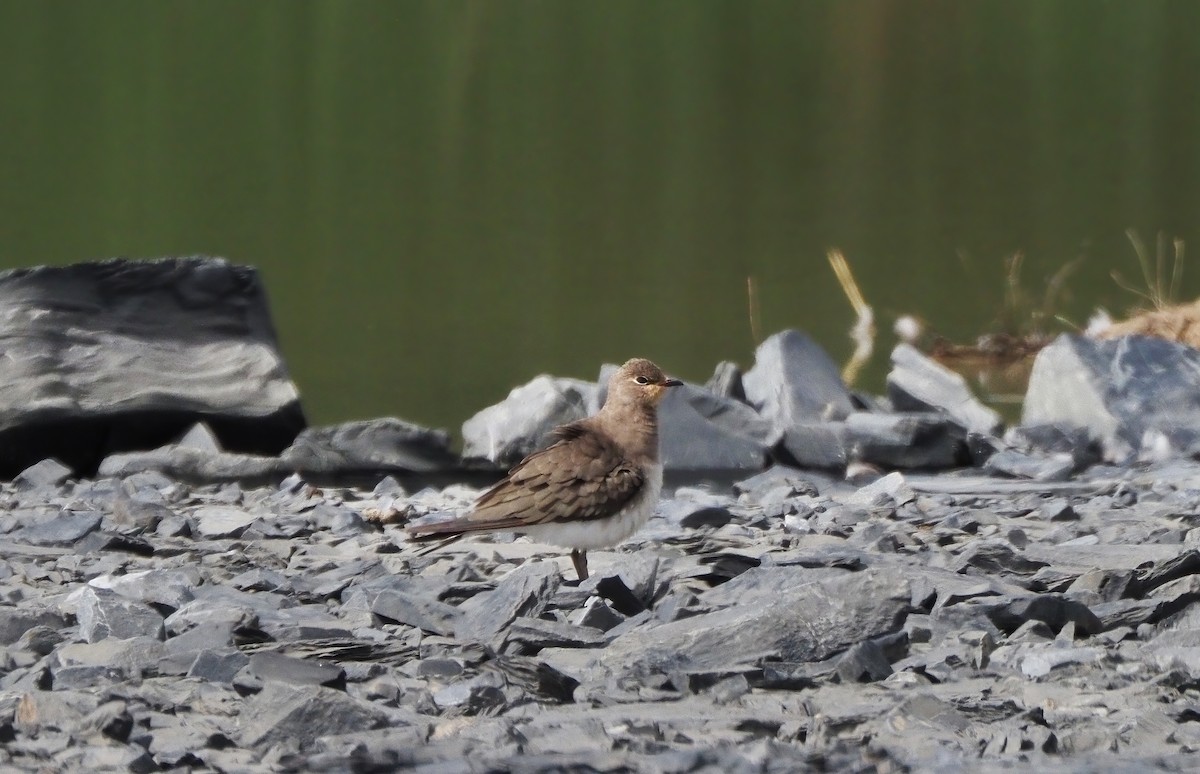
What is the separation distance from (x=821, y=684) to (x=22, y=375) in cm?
642

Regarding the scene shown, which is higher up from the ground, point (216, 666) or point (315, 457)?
point (216, 666)

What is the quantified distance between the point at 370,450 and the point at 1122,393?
4700 millimetres

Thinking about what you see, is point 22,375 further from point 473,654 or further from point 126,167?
point 126,167

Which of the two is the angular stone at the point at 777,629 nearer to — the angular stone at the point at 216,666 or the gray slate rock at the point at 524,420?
the angular stone at the point at 216,666

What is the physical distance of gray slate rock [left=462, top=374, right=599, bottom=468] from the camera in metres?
9.61

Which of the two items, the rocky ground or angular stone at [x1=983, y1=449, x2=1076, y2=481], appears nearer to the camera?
the rocky ground

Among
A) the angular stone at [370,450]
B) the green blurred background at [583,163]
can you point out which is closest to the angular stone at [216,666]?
the angular stone at [370,450]

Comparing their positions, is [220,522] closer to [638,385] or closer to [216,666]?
[638,385]

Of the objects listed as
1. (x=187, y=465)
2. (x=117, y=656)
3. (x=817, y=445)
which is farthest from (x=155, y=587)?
(x=817, y=445)

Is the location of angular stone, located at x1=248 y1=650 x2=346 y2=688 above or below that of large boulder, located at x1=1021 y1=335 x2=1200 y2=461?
above

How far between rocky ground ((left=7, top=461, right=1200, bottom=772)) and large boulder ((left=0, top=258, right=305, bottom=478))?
9.09 ft

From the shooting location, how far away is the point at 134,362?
31.9 feet

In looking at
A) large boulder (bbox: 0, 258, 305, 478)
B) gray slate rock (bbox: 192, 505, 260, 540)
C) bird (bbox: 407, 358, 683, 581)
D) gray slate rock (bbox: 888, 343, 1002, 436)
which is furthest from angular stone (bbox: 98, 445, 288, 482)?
gray slate rock (bbox: 888, 343, 1002, 436)

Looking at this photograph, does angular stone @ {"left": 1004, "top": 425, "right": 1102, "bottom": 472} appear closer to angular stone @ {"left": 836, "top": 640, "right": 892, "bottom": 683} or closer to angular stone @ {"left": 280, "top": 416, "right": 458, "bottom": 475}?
angular stone @ {"left": 280, "top": 416, "right": 458, "bottom": 475}
